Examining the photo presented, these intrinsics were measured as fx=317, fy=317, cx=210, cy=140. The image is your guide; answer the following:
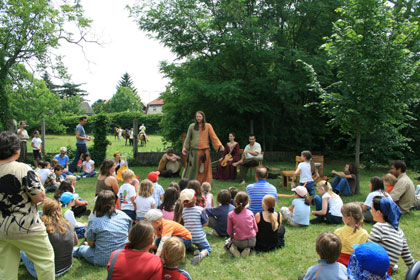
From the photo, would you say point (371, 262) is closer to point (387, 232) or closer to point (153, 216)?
point (387, 232)

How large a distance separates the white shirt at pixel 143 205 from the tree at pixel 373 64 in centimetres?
558

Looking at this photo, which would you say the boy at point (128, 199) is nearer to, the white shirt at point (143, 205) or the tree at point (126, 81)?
the white shirt at point (143, 205)

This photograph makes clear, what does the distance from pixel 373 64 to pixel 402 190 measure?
3.25m

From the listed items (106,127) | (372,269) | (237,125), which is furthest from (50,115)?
(372,269)

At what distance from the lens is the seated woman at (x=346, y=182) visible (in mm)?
7820

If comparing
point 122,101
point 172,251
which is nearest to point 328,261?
point 172,251

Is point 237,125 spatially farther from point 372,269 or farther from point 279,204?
point 372,269

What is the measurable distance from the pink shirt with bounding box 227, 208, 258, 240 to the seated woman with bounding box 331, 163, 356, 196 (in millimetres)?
4412

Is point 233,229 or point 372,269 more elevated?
point 372,269

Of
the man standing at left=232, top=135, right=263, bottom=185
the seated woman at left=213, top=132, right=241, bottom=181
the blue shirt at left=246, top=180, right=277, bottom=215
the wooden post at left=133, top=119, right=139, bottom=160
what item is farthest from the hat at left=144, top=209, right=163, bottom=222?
the wooden post at left=133, top=119, right=139, bottom=160

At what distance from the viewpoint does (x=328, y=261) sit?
2744 millimetres

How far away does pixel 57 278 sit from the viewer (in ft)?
11.9

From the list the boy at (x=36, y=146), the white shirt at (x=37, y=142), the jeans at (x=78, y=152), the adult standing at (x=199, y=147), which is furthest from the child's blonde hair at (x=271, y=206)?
the white shirt at (x=37, y=142)

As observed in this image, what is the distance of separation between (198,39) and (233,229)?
9.17 meters
